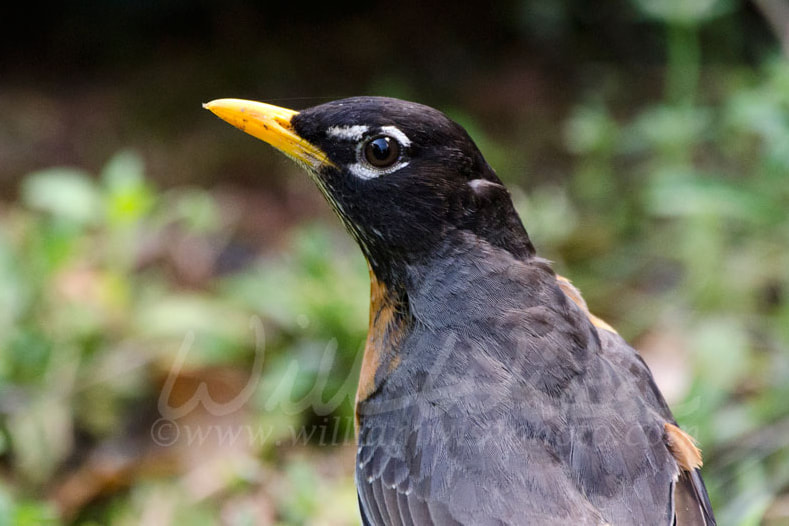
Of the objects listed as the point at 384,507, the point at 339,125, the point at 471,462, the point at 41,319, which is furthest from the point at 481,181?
the point at 41,319

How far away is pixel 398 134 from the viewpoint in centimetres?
320

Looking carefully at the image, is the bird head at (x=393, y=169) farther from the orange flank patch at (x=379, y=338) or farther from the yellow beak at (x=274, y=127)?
the orange flank patch at (x=379, y=338)

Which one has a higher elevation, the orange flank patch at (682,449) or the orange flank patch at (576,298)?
the orange flank patch at (576,298)

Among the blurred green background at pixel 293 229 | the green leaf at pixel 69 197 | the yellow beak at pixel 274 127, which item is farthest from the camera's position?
the green leaf at pixel 69 197

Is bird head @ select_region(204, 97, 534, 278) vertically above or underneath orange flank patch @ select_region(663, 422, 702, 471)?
above

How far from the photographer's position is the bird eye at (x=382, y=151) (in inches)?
127

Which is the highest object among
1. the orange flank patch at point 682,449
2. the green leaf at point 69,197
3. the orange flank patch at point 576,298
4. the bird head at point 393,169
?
the bird head at point 393,169

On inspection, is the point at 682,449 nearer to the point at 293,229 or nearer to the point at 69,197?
the point at 69,197

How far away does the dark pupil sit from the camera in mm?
3221

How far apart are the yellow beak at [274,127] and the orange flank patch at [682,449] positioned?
59.9 inches

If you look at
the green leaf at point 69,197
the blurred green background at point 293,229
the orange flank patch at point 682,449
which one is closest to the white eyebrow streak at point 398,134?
the orange flank patch at point 682,449

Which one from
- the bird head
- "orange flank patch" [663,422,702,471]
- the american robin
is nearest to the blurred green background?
"orange flank patch" [663,422,702,471]

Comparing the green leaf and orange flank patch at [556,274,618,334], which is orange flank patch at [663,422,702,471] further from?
the green leaf

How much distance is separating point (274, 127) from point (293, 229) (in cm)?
373
